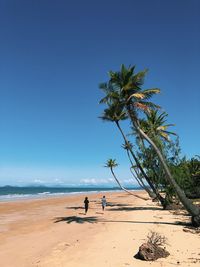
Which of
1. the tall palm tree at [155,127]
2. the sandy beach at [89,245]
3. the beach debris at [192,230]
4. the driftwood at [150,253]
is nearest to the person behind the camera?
the driftwood at [150,253]

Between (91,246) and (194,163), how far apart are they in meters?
32.7

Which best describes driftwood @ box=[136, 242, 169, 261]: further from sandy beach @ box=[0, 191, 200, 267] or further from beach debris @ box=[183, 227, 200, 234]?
beach debris @ box=[183, 227, 200, 234]

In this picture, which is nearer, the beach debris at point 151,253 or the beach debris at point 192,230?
the beach debris at point 151,253

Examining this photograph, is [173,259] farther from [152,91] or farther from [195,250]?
[152,91]

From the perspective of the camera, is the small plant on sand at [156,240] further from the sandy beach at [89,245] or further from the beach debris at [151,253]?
the sandy beach at [89,245]

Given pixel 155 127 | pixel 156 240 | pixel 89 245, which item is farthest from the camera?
pixel 155 127

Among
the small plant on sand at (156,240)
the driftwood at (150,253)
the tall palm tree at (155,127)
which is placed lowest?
the driftwood at (150,253)

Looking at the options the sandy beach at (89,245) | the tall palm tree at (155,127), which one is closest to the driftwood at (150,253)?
the sandy beach at (89,245)

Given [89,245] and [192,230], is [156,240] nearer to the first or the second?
[89,245]

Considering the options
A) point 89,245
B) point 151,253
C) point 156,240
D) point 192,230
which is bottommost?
point 151,253

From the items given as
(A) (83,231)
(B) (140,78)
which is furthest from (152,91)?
(A) (83,231)

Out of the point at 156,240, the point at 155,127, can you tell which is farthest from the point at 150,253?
the point at 155,127

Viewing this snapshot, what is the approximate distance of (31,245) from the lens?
1505 centimetres

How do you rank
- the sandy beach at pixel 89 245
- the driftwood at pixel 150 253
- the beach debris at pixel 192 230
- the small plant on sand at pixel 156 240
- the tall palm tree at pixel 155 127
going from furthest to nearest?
the tall palm tree at pixel 155 127 → the beach debris at pixel 192 230 → the small plant on sand at pixel 156 240 → the sandy beach at pixel 89 245 → the driftwood at pixel 150 253
